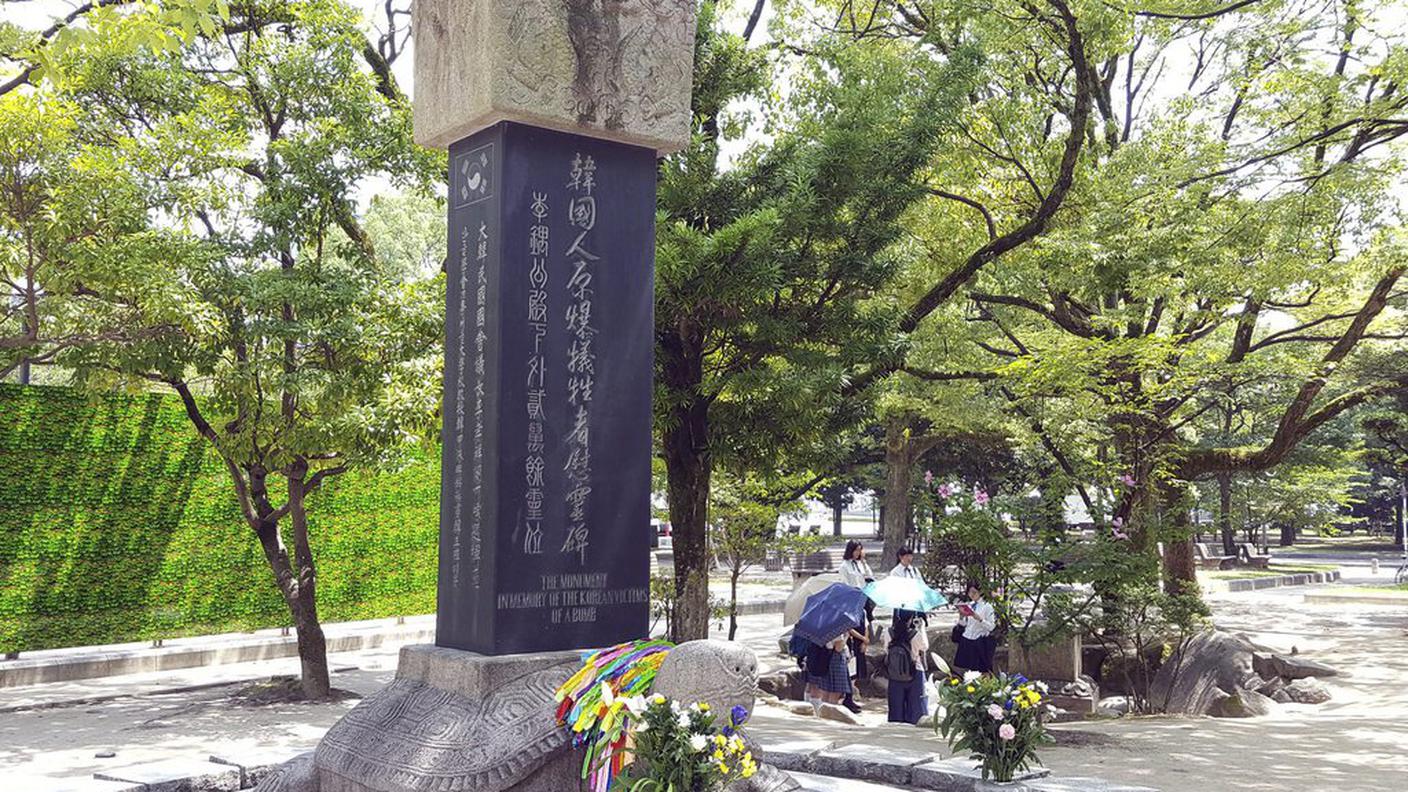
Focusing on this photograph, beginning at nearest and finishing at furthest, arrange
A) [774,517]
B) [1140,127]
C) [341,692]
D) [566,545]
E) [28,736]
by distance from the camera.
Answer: [566,545]
[28,736]
[341,692]
[774,517]
[1140,127]

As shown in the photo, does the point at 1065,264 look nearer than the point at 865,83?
No

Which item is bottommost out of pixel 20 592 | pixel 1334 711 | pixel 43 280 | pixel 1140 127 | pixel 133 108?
pixel 1334 711

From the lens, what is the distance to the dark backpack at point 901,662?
11.1m

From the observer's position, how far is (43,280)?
32.0 feet

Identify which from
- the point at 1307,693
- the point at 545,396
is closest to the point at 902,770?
the point at 545,396

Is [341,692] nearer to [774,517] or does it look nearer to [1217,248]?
[774,517]

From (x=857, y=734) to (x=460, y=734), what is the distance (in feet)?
16.8

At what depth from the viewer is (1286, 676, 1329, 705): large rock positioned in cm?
1329

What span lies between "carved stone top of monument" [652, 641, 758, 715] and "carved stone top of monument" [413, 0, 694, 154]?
285cm

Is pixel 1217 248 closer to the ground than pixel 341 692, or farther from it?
farther from it

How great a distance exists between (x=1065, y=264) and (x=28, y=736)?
11.9 m

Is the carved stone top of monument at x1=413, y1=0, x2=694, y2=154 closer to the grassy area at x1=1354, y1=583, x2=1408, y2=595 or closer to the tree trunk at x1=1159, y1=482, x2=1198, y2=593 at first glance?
the tree trunk at x1=1159, y1=482, x2=1198, y2=593

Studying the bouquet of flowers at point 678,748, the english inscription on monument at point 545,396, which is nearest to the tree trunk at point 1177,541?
the english inscription on monument at point 545,396

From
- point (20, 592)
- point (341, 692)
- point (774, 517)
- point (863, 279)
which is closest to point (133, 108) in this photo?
point (20, 592)
